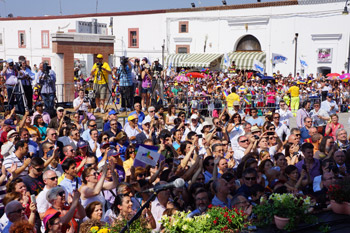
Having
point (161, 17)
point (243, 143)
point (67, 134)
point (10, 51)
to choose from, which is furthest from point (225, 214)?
point (10, 51)

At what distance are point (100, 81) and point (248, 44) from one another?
2481 centimetres

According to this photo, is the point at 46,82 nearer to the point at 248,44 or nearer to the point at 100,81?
the point at 100,81

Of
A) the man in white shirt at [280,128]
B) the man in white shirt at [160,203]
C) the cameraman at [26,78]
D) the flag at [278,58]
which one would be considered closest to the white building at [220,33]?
the flag at [278,58]

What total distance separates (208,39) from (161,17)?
5253 mm

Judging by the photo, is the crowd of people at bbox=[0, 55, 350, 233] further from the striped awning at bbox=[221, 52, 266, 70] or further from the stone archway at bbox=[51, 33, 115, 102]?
the striped awning at bbox=[221, 52, 266, 70]

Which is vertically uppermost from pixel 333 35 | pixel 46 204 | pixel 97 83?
pixel 333 35

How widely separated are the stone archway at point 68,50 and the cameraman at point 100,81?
202 centimetres

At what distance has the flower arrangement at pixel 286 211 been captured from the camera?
5.10 m

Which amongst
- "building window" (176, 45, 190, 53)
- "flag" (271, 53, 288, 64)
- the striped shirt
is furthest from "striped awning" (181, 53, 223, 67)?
the striped shirt

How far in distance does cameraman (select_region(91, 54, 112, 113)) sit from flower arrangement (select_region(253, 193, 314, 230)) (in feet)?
32.3

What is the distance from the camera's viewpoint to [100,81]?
14.6 m

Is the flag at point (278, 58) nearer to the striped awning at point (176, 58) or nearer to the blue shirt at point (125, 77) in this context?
the striped awning at point (176, 58)

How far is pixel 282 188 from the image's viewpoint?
22.0ft

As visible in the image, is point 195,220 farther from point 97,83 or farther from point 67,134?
point 97,83
